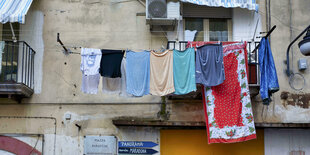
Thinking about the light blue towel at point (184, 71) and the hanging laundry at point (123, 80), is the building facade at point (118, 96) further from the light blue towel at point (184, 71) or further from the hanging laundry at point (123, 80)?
the light blue towel at point (184, 71)

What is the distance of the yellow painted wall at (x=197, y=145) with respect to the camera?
10.1 metres

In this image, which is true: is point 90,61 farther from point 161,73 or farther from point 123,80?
point 161,73

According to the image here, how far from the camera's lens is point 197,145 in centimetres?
1016

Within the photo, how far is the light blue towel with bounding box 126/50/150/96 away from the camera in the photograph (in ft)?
30.2

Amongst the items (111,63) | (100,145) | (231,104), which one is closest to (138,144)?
(100,145)

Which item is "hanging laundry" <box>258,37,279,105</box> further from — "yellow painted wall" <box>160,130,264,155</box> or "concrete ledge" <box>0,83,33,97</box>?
"concrete ledge" <box>0,83,33,97</box>

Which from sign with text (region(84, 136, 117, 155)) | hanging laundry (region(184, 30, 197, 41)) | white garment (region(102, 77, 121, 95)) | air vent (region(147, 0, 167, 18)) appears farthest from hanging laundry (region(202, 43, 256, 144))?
sign with text (region(84, 136, 117, 155))

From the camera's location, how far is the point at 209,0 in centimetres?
1048

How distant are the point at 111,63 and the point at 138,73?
28.6 inches

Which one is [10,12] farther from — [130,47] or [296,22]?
[296,22]

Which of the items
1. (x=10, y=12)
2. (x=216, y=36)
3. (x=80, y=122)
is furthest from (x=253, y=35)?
(x=10, y=12)

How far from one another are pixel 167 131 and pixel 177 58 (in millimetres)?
2241

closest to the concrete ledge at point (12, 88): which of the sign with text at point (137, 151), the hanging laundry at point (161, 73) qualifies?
the sign with text at point (137, 151)

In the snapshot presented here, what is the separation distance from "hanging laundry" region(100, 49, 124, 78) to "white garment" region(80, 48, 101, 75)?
0.13m
